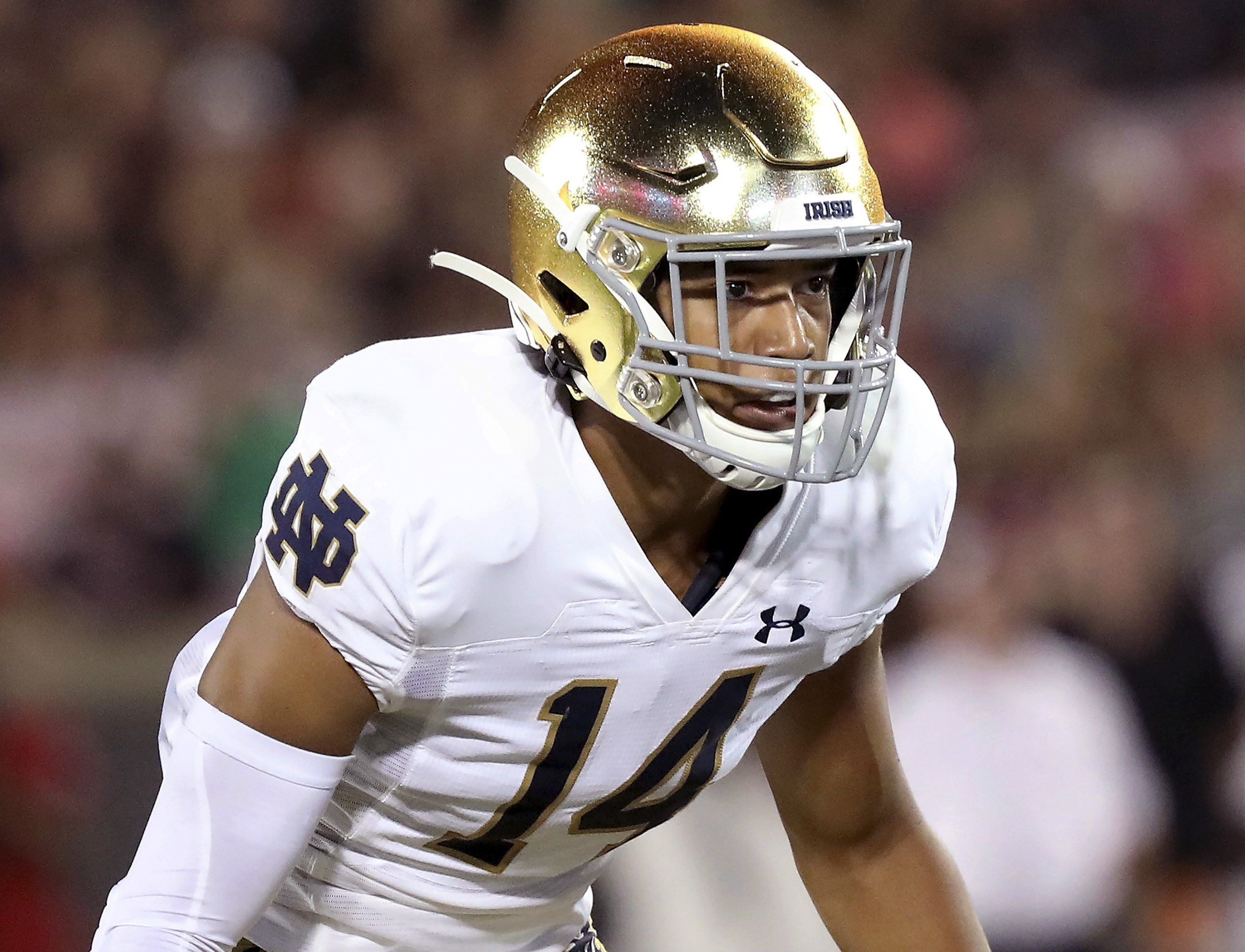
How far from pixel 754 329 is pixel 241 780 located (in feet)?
1.46

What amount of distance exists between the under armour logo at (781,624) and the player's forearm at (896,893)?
28cm

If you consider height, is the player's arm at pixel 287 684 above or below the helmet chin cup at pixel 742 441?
below

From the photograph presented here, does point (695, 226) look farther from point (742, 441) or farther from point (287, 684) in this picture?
point (287, 684)

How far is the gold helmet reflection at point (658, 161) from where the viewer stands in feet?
3.46

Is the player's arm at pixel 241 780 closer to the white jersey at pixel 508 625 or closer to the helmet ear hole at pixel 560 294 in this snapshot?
the white jersey at pixel 508 625

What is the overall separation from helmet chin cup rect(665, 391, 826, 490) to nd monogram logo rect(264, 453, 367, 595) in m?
0.23

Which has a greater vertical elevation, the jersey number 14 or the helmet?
the helmet

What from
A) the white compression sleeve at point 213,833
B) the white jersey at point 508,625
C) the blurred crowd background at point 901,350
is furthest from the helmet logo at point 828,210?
the blurred crowd background at point 901,350

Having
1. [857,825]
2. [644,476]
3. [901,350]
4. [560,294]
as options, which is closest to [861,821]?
[857,825]

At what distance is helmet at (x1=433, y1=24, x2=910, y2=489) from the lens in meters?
1.04

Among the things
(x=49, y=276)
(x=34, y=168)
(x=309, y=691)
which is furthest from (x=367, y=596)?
(x=34, y=168)

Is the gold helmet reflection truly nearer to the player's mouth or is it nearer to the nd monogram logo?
the player's mouth

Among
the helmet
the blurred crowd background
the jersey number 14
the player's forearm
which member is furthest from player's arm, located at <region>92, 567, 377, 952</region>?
the blurred crowd background

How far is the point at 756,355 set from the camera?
1.04m
